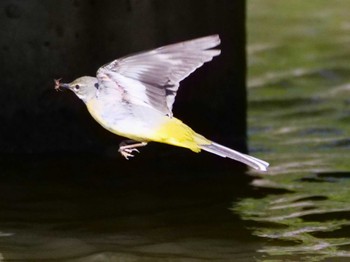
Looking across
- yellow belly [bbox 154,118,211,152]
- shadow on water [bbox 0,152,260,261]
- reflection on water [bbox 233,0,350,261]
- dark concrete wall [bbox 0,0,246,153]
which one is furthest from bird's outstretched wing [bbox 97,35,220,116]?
dark concrete wall [bbox 0,0,246,153]

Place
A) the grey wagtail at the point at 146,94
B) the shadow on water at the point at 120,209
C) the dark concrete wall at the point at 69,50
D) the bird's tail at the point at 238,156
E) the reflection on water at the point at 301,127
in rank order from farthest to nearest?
the dark concrete wall at the point at 69,50 → the reflection on water at the point at 301,127 → the shadow on water at the point at 120,209 → the grey wagtail at the point at 146,94 → the bird's tail at the point at 238,156

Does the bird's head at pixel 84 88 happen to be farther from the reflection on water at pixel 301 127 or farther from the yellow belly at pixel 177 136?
the reflection on water at pixel 301 127

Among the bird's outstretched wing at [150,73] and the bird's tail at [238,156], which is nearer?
the bird's tail at [238,156]

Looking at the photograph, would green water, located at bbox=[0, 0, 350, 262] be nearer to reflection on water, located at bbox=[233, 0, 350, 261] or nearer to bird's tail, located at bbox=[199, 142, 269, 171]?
reflection on water, located at bbox=[233, 0, 350, 261]

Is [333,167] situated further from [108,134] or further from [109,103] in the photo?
[109,103]

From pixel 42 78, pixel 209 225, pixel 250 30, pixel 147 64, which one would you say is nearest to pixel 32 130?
pixel 42 78

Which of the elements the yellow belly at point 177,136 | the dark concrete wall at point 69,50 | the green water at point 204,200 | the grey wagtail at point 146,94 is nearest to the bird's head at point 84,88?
the grey wagtail at point 146,94
